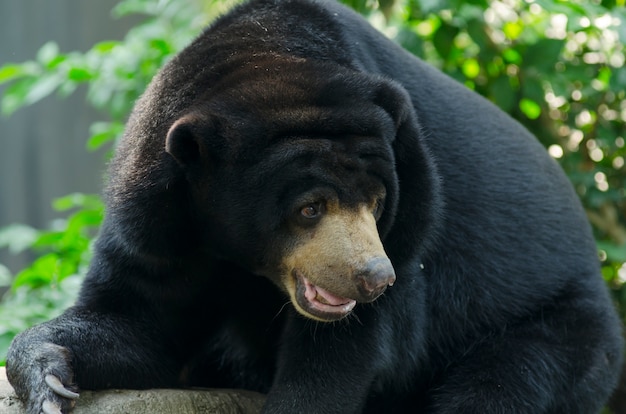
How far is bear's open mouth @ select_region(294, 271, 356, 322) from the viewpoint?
12.3 ft

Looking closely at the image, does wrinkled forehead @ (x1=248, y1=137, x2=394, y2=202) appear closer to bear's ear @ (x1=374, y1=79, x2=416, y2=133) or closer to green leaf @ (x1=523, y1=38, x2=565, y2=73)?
bear's ear @ (x1=374, y1=79, x2=416, y2=133)

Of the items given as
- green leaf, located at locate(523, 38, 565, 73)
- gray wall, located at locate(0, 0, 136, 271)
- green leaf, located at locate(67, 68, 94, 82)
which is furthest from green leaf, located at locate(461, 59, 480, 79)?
gray wall, located at locate(0, 0, 136, 271)

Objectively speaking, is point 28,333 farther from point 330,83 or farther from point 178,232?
point 330,83

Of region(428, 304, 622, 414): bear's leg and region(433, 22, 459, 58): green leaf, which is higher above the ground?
region(433, 22, 459, 58): green leaf

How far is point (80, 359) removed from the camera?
4.18 meters

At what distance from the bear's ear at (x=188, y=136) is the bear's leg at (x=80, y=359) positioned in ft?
3.04

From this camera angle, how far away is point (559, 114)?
7.28 m

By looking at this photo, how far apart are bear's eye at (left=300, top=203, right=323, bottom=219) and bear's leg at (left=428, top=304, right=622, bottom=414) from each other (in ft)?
4.23

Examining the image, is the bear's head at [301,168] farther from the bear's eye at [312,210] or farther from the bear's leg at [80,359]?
the bear's leg at [80,359]

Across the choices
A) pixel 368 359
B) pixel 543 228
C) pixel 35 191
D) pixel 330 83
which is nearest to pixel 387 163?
pixel 330 83

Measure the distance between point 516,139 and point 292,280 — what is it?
5.85ft

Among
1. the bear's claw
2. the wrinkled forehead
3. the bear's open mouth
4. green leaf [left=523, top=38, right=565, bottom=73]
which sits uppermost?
the wrinkled forehead

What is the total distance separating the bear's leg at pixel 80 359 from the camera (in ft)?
12.9

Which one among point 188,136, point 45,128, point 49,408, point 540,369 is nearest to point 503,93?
point 540,369
